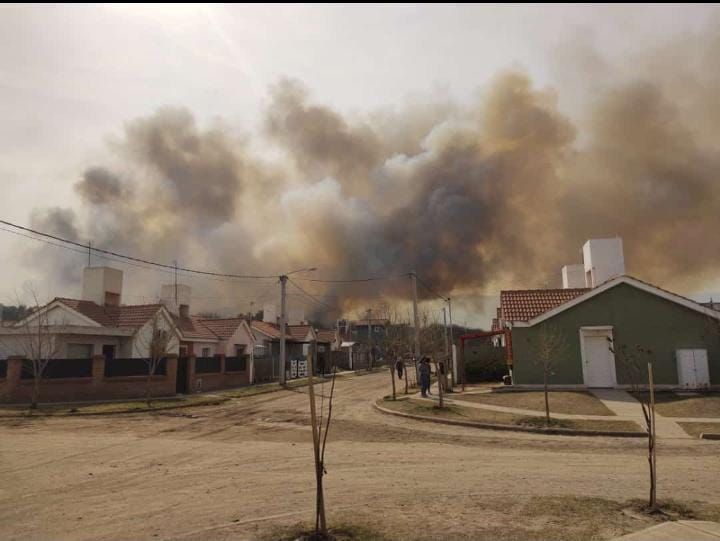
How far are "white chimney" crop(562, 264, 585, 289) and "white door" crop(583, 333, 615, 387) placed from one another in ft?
34.9

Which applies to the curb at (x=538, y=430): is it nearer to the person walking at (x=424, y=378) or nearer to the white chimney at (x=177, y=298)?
the person walking at (x=424, y=378)

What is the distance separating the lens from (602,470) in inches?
354

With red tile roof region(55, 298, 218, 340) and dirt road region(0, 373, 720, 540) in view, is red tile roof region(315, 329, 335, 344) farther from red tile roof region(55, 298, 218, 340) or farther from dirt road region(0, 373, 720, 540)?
dirt road region(0, 373, 720, 540)

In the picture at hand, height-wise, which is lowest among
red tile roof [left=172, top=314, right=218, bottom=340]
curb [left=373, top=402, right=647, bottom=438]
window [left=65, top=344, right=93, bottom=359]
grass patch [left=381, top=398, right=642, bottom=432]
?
curb [left=373, top=402, right=647, bottom=438]

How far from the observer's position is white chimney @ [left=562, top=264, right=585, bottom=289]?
3344 cm

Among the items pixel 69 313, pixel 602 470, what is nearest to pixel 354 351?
pixel 69 313

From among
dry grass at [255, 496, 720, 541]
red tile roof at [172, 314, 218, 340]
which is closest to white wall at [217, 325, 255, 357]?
red tile roof at [172, 314, 218, 340]

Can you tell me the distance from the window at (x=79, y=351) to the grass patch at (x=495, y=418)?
47.3 feet

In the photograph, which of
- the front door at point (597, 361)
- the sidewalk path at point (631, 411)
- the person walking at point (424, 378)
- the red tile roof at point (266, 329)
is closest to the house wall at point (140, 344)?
the person walking at point (424, 378)

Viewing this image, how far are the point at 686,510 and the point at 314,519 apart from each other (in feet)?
14.3

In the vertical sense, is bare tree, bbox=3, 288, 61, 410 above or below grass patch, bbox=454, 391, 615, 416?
above

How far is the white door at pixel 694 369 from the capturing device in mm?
21672

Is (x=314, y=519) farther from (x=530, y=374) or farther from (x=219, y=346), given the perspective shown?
(x=219, y=346)

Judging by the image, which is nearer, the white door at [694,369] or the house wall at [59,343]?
the white door at [694,369]
